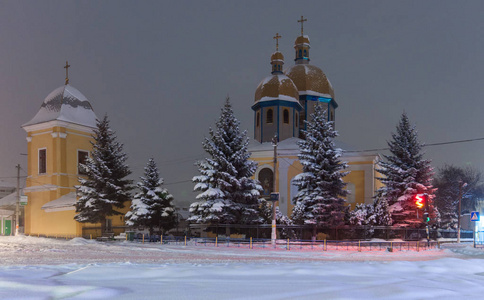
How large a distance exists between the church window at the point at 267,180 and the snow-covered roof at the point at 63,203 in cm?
1640

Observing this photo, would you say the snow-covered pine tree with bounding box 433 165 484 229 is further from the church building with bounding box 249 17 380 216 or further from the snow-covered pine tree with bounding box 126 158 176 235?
the snow-covered pine tree with bounding box 126 158 176 235

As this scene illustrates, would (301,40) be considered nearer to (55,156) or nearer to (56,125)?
(56,125)

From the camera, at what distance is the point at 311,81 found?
49969 mm

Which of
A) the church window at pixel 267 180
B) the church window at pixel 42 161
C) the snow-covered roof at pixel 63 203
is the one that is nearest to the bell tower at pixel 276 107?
the church window at pixel 267 180

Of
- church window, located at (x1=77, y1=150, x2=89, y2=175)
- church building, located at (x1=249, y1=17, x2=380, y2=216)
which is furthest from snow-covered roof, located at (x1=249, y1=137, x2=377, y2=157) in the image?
church window, located at (x1=77, y1=150, x2=89, y2=175)

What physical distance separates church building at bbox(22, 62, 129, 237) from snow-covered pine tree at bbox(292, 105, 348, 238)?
1833 centimetres

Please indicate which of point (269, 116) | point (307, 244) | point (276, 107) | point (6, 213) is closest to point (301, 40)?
point (276, 107)

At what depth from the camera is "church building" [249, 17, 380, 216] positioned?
4162 cm

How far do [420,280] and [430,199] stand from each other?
29543 millimetres

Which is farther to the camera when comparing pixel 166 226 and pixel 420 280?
pixel 166 226

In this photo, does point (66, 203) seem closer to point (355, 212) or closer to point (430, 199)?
point (355, 212)

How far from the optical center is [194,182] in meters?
33.4

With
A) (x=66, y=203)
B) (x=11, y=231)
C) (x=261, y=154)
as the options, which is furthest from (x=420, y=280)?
(x=11, y=231)

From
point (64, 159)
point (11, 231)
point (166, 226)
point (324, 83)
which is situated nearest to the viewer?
point (166, 226)
